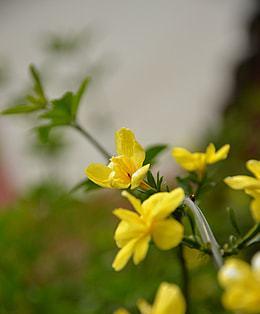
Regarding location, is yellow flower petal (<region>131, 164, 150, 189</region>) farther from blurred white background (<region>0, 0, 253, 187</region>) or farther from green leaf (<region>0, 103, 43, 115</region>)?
blurred white background (<region>0, 0, 253, 187</region>)

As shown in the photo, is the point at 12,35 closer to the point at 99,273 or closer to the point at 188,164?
the point at 99,273

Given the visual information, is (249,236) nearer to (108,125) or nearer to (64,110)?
(64,110)

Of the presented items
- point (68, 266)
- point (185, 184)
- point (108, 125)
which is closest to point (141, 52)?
point (108, 125)

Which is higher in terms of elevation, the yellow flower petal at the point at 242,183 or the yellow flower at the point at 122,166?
the yellow flower at the point at 122,166

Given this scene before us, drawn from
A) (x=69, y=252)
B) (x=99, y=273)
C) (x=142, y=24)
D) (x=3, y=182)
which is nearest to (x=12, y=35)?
(x=142, y=24)

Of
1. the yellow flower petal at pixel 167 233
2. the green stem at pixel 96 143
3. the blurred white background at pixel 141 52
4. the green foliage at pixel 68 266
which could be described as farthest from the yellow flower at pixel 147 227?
the blurred white background at pixel 141 52

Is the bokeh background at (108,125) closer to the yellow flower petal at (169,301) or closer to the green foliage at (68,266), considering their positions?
the green foliage at (68,266)
